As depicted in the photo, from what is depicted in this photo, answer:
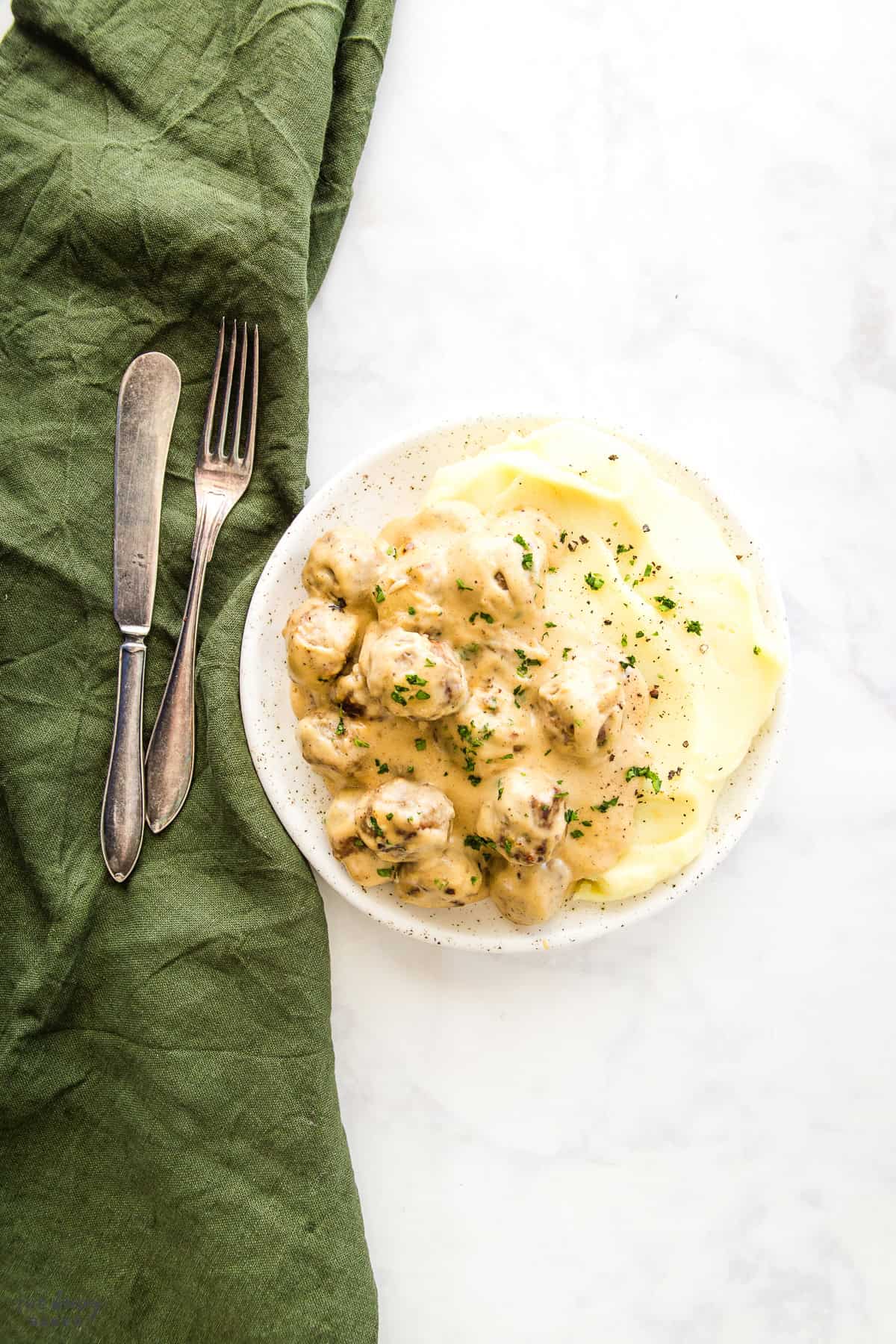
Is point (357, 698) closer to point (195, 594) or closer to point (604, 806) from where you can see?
point (195, 594)

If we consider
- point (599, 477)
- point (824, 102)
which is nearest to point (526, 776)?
point (599, 477)

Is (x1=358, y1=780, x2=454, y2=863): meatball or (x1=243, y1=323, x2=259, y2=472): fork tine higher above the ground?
(x1=243, y1=323, x2=259, y2=472): fork tine

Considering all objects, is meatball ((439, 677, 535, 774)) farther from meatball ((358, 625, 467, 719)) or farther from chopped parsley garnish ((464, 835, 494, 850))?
chopped parsley garnish ((464, 835, 494, 850))

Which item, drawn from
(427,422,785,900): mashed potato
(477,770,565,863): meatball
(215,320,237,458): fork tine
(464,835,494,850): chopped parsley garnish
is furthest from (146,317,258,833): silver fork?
(477,770,565,863): meatball

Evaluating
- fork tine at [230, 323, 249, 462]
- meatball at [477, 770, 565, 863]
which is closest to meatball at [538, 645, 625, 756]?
meatball at [477, 770, 565, 863]

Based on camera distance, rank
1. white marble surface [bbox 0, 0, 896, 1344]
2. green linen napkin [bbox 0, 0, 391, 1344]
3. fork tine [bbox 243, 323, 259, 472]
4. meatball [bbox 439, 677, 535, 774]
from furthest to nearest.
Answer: white marble surface [bbox 0, 0, 896, 1344] → fork tine [bbox 243, 323, 259, 472] → green linen napkin [bbox 0, 0, 391, 1344] → meatball [bbox 439, 677, 535, 774]

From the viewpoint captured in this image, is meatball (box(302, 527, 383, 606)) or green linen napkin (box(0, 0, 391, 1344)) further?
green linen napkin (box(0, 0, 391, 1344))

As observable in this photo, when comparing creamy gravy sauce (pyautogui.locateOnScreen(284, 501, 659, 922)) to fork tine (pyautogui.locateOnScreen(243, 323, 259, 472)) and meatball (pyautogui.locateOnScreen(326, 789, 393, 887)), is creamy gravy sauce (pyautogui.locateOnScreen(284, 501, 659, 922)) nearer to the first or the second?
meatball (pyautogui.locateOnScreen(326, 789, 393, 887))

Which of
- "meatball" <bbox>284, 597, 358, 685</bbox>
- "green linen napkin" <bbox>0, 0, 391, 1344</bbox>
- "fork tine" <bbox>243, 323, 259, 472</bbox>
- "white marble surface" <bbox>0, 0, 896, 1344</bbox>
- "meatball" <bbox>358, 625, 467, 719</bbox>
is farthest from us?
"white marble surface" <bbox>0, 0, 896, 1344</bbox>
